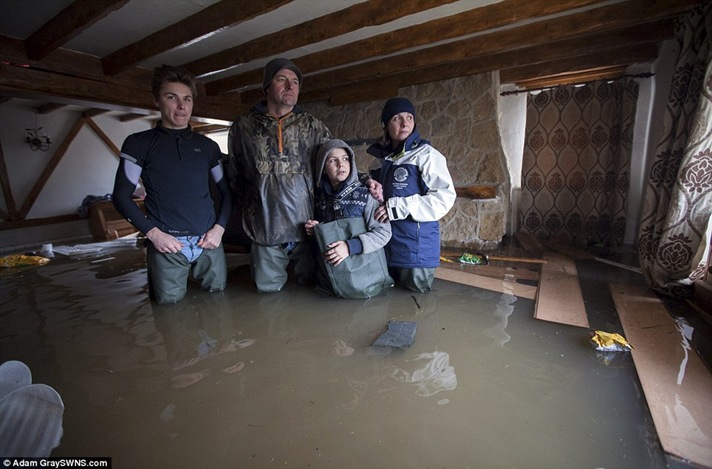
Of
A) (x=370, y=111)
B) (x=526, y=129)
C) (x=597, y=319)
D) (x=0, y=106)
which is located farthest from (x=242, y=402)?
(x=0, y=106)

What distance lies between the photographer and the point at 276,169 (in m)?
2.19

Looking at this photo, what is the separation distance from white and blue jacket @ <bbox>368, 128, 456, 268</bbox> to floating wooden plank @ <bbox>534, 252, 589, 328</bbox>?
0.75 metres

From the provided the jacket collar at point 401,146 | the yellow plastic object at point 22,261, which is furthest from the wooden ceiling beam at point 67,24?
the yellow plastic object at point 22,261

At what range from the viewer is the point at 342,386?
1.33m

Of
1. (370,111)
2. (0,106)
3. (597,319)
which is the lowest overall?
(597,319)

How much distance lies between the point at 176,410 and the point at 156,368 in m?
0.38

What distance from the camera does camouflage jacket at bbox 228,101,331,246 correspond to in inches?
86.0

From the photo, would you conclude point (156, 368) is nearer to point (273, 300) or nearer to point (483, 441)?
point (273, 300)

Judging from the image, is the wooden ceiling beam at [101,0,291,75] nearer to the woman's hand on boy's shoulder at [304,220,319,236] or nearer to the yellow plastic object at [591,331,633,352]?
the woman's hand on boy's shoulder at [304,220,319,236]

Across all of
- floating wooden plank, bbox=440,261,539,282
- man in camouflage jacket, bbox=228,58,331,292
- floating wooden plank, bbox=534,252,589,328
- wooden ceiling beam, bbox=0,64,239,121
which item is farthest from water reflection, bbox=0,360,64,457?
wooden ceiling beam, bbox=0,64,239,121

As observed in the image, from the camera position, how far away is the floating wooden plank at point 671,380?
1.02 m

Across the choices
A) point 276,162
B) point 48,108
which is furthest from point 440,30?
point 48,108

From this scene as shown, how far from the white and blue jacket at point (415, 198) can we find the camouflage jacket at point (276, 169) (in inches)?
22.3

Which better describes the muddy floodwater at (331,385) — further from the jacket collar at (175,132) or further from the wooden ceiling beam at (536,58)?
the wooden ceiling beam at (536,58)
